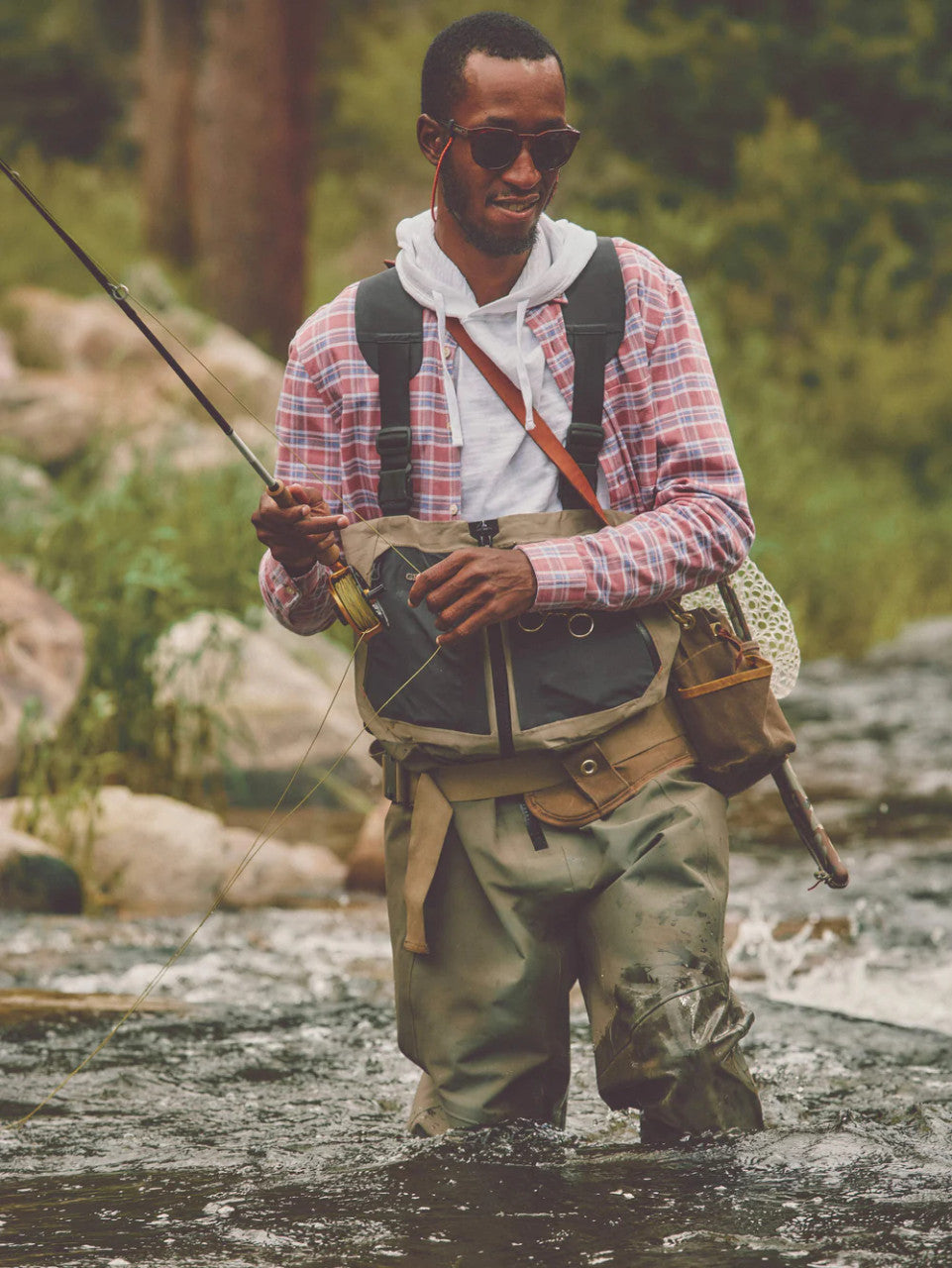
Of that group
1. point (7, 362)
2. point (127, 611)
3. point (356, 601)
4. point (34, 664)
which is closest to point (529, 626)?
point (356, 601)

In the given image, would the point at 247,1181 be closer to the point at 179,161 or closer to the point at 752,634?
the point at 752,634

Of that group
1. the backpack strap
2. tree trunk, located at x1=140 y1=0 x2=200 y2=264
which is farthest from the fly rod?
tree trunk, located at x1=140 y1=0 x2=200 y2=264

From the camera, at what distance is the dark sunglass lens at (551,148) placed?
9.86 feet

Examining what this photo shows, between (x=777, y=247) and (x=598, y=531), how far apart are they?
56.2ft

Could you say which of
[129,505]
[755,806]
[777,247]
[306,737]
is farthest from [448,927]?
[777,247]

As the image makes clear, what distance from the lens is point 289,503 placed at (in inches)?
117

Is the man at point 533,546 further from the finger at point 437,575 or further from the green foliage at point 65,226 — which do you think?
the green foliage at point 65,226

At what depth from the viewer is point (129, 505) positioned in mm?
8609

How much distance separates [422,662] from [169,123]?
50.5 feet

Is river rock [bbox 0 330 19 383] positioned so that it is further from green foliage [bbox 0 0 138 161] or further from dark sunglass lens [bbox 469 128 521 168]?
green foliage [bbox 0 0 138 161]

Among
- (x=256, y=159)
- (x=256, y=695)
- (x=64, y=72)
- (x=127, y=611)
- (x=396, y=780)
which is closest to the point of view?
(x=396, y=780)

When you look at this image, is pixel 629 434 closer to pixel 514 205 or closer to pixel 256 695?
pixel 514 205

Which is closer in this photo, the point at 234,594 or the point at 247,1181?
the point at 247,1181

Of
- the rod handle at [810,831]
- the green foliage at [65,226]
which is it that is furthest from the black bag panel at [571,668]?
the green foliage at [65,226]
